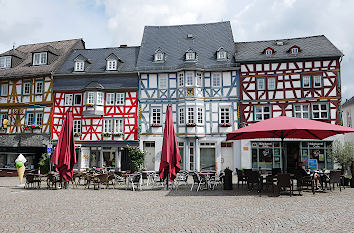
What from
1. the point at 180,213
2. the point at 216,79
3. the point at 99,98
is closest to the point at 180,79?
the point at 216,79

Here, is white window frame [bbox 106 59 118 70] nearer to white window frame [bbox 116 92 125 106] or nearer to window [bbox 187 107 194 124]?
white window frame [bbox 116 92 125 106]

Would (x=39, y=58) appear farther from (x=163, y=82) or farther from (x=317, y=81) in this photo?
(x=317, y=81)

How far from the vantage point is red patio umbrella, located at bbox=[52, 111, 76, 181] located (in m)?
14.1

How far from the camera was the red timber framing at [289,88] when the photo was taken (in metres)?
23.2

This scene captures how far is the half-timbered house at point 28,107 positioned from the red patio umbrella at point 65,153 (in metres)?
12.5

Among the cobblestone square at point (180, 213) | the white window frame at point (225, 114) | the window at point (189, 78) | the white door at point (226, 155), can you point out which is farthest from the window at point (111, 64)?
the cobblestone square at point (180, 213)

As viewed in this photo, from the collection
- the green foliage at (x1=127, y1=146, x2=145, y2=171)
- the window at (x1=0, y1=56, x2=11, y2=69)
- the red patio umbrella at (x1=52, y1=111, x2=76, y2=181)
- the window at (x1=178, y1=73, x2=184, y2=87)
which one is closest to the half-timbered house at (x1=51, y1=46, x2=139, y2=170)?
→ the green foliage at (x1=127, y1=146, x2=145, y2=171)

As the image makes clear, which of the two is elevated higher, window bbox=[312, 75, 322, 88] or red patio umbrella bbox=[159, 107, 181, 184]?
window bbox=[312, 75, 322, 88]

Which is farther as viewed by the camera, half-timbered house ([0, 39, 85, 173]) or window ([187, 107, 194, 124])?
half-timbered house ([0, 39, 85, 173])

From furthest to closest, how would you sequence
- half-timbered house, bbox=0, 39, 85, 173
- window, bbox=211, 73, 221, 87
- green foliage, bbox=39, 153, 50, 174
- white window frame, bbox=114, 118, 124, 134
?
half-timbered house, bbox=0, 39, 85, 173 → white window frame, bbox=114, 118, 124, 134 → window, bbox=211, 73, 221, 87 → green foliage, bbox=39, 153, 50, 174

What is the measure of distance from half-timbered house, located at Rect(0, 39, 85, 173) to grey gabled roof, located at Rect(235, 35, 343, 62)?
16.0m

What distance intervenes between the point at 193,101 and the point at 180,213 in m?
16.4

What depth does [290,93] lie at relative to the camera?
23.7 metres

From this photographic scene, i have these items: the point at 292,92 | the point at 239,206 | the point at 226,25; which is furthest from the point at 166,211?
the point at 226,25
